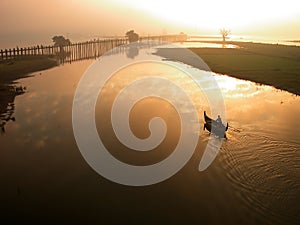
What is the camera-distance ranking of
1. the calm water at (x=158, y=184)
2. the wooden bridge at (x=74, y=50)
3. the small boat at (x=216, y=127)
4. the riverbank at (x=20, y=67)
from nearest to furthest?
the calm water at (x=158, y=184)
the small boat at (x=216, y=127)
the riverbank at (x=20, y=67)
the wooden bridge at (x=74, y=50)

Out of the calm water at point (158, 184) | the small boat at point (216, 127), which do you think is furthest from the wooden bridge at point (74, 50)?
→ the small boat at point (216, 127)

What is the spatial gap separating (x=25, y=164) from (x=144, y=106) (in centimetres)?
1301

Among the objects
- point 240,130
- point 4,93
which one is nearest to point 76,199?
point 240,130

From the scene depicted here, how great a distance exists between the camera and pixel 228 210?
37.0 ft

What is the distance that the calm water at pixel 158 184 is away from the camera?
1121cm

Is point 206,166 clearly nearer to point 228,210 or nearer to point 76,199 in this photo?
point 228,210

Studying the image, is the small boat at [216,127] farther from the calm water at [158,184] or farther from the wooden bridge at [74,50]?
the wooden bridge at [74,50]

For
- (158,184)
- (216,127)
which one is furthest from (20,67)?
(158,184)

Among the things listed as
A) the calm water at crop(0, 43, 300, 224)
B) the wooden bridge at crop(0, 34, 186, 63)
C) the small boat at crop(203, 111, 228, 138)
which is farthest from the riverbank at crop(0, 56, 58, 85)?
the small boat at crop(203, 111, 228, 138)

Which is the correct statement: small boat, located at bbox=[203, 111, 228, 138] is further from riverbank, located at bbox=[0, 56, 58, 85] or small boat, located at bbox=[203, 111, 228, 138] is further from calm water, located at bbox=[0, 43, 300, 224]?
riverbank, located at bbox=[0, 56, 58, 85]

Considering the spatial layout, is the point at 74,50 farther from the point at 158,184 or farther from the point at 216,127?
the point at 158,184

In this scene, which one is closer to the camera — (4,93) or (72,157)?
(72,157)

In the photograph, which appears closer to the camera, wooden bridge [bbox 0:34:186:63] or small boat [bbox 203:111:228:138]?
small boat [bbox 203:111:228:138]

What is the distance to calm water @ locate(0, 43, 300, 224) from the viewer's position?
1121 centimetres
